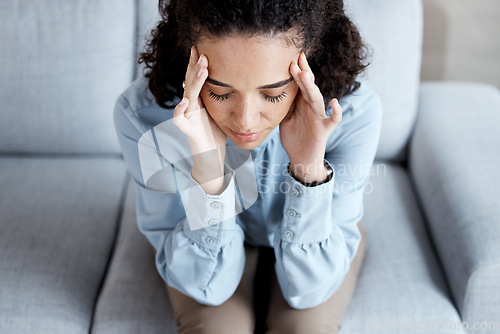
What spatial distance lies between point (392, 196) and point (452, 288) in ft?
1.10

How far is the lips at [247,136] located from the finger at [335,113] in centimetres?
13

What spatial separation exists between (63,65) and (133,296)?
2.30ft

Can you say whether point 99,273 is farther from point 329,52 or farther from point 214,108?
point 329,52

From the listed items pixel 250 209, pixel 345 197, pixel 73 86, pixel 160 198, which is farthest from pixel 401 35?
pixel 73 86

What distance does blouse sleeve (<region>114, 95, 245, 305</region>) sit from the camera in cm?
89

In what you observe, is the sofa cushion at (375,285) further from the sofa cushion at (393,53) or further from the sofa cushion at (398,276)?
the sofa cushion at (393,53)

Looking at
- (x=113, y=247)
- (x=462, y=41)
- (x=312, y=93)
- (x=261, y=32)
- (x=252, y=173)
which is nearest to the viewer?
(x=261, y=32)

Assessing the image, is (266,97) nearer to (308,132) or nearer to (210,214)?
(308,132)

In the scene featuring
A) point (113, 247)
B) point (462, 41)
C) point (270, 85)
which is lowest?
point (113, 247)

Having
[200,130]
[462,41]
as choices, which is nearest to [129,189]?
[200,130]

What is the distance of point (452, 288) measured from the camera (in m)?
1.04

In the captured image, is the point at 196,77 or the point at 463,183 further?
the point at 463,183

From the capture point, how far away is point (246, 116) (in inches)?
28.6

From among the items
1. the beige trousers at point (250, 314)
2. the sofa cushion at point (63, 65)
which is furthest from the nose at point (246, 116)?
the sofa cushion at point (63, 65)
